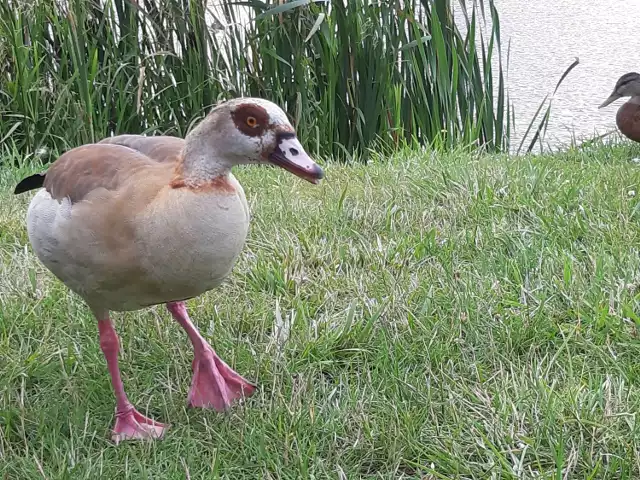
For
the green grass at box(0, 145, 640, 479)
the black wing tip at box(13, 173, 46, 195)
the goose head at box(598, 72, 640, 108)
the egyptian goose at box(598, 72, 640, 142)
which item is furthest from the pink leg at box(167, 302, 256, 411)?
the goose head at box(598, 72, 640, 108)

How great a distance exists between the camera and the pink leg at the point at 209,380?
1931 millimetres

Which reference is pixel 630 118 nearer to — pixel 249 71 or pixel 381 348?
pixel 249 71

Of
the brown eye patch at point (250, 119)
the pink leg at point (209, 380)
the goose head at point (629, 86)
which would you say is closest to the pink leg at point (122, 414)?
the pink leg at point (209, 380)

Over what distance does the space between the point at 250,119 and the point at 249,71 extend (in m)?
2.45

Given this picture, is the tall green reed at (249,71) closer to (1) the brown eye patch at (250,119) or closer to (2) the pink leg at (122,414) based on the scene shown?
(2) the pink leg at (122,414)

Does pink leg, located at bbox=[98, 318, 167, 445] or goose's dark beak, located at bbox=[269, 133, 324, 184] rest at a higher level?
goose's dark beak, located at bbox=[269, 133, 324, 184]

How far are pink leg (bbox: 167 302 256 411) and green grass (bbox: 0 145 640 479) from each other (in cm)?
4

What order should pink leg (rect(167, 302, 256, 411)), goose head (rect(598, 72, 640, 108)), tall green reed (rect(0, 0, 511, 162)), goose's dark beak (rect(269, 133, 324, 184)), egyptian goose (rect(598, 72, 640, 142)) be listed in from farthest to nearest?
goose head (rect(598, 72, 640, 108)) < egyptian goose (rect(598, 72, 640, 142)) < tall green reed (rect(0, 0, 511, 162)) < pink leg (rect(167, 302, 256, 411)) < goose's dark beak (rect(269, 133, 324, 184))

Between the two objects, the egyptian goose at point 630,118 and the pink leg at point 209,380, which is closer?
the pink leg at point 209,380

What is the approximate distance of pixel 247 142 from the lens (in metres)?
1.64

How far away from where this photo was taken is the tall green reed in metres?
3.78

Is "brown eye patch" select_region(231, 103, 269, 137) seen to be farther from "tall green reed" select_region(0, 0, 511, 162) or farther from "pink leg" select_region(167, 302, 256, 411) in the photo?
"tall green reed" select_region(0, 0, 511, 162)

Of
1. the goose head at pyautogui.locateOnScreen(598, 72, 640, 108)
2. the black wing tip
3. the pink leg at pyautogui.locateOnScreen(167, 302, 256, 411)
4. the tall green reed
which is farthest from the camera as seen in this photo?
the goose head at pyautogui.locateOnScreen(598, 72, 640, 108)

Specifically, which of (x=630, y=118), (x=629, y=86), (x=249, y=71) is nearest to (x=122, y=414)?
(x=249, y=71)
